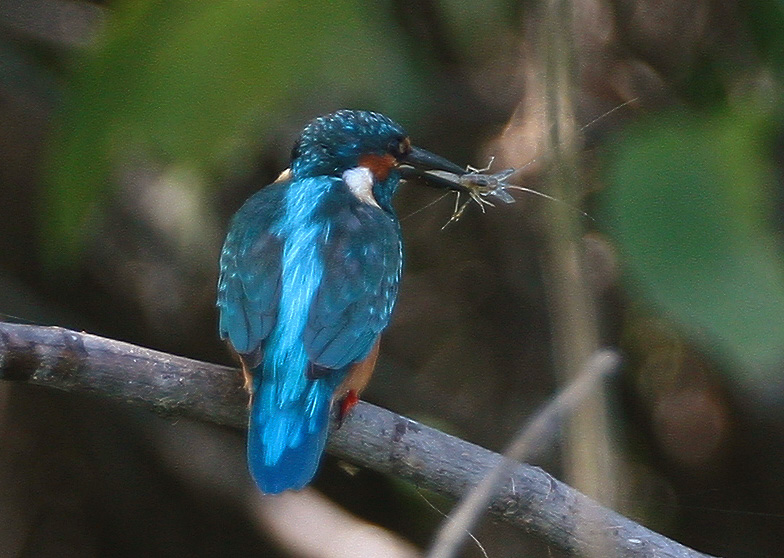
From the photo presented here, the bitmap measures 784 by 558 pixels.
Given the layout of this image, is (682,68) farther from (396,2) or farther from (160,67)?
(160,67)

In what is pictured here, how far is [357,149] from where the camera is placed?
2.40 metres

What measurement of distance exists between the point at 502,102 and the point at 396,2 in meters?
0.54

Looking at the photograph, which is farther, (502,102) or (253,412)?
(502,102)

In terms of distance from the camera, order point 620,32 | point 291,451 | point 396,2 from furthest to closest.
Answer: point 620,32
point 396,2
point 291,451

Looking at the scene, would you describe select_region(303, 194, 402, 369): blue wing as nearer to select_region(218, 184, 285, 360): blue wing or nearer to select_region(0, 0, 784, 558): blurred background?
select_region(218, 184, 285, 360): blue wing

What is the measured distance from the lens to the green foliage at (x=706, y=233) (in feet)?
6.24

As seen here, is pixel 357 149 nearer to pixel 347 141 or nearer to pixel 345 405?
pixel 347 141

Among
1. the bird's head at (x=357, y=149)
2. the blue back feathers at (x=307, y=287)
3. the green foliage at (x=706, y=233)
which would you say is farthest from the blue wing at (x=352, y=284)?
the green foliage at (x=706, y=233)

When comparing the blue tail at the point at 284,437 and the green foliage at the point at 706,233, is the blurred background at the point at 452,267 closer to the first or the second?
the green foliage at the point at 706,233

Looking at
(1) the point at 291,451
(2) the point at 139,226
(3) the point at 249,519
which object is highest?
(1) the point at 291,451

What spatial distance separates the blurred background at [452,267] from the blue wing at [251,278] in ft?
0.46

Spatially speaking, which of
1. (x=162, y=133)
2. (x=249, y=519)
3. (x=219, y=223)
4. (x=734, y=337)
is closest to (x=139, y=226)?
(x=219, y=223)

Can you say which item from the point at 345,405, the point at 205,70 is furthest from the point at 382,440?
the point at 205,70

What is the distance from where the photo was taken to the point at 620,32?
2.96 m
